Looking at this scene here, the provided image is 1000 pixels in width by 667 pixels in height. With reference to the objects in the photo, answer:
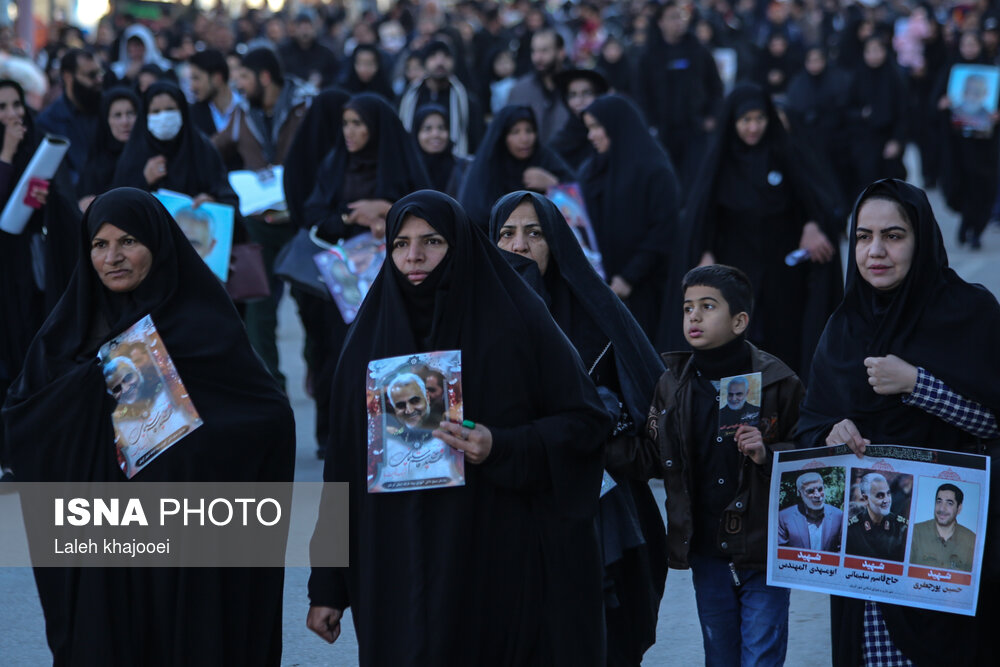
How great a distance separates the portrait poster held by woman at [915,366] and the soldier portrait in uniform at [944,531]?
8 cm

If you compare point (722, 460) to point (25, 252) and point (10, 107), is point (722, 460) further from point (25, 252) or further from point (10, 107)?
point (10, 107)

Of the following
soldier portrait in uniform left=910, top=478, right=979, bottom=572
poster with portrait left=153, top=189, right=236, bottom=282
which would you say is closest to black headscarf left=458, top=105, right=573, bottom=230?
poster with portrait left=153, top=189, right=236, bottom=282

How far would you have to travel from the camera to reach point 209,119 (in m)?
9.95

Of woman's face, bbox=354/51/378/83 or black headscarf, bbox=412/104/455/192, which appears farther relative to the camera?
woman's face, bbox=354/51/378/83

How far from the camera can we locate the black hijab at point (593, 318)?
13.7ft

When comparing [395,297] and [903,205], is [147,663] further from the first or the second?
[903,205]

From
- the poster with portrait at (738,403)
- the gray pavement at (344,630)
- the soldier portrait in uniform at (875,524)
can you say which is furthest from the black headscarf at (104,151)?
the soldier portrait in uniform at (875,524)

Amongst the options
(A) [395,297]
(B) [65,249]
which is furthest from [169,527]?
(B) [65,249]

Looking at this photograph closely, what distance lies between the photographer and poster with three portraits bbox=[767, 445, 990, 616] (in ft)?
11.9

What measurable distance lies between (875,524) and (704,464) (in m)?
0.58

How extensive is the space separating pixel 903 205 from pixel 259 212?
17.8ft

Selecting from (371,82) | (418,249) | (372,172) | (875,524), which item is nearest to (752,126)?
(372,172)

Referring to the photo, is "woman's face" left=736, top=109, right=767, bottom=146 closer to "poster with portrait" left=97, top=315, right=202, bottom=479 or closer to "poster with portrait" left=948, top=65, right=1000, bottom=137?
"poster with portrait" left=97, top=315, right=202, bottom=479

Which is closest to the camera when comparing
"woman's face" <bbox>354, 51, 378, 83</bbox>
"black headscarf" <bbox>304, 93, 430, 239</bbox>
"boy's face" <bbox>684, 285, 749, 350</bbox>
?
"boy's face" <bbox>684, 285, 749, 350</bbox>
